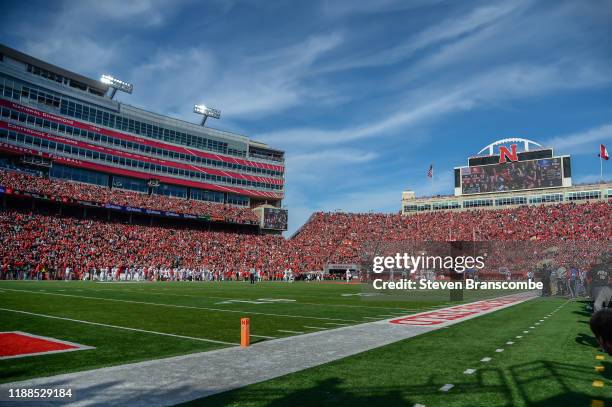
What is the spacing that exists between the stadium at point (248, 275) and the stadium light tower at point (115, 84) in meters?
0.29

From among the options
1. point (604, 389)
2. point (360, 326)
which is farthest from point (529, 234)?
point (604, 389)

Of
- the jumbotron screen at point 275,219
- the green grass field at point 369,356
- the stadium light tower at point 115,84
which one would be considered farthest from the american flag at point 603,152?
the stadium light tower at point 115,84

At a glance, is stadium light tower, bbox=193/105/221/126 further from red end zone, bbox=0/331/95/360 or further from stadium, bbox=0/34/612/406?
red end zone, bbox=0/331/95/360

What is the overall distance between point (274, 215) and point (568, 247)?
4284 cm

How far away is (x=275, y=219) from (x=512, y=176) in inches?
1479

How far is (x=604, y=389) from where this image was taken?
5.73 m

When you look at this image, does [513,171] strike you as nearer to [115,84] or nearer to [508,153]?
[508,153]

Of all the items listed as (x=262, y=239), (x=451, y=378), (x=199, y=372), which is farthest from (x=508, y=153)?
(x=199, y=372)

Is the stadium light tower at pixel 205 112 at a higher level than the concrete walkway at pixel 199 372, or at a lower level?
higher

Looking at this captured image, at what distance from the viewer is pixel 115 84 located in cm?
6625

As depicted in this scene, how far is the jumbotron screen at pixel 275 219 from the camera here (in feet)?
242

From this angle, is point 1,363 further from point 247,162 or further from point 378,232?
point 247,162

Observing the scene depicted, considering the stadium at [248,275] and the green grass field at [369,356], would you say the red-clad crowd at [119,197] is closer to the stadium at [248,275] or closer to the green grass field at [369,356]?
the stadium at [248,275]

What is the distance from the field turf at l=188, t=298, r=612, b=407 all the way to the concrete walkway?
0.35 m
